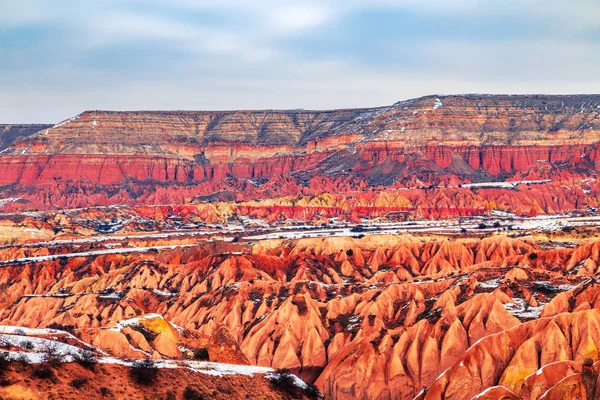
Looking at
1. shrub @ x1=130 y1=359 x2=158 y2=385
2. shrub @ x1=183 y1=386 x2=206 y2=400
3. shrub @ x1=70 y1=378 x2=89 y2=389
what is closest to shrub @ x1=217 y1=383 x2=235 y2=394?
shrub @ x1=183 y1=386 x2=206 y2=400

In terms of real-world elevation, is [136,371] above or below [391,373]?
above

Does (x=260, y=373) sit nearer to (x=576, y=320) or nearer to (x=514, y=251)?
(x=576, y=320)

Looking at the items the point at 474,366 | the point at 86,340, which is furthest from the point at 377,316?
the point at 86,340

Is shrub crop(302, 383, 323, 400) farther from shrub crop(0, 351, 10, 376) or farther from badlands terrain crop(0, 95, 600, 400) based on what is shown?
shrub crop(0, 351, 10, 376)

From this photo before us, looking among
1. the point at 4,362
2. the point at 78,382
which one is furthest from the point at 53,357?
the point at 4,362

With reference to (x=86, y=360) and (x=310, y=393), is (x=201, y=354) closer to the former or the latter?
(x=310, y=393)

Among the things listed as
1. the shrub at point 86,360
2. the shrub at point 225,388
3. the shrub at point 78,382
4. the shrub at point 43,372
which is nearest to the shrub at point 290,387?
the shrub at point 225,388
